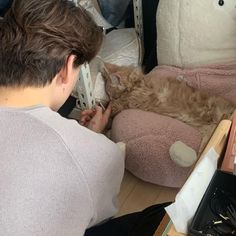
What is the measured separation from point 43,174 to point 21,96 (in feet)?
0.61

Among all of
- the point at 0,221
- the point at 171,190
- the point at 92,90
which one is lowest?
the point at 171,190

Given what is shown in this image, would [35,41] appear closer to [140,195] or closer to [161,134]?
[161,134]

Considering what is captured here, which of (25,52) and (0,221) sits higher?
(25,52)

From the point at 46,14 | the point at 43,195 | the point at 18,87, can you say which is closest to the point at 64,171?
the point at 43,195

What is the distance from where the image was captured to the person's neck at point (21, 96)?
72 cm

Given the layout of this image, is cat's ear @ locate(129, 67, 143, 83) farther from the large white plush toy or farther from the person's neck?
the person's neck

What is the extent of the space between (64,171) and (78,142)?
68 millimetres

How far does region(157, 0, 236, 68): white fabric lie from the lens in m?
1.31

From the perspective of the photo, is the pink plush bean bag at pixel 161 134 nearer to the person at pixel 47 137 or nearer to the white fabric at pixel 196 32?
the white fabric at pixel 196 32

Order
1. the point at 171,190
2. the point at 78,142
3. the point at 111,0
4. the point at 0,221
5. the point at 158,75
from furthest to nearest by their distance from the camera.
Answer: the point at 111,0
the point at 158,75
the point at 171,190
the point at 78,142
the point at 0,221

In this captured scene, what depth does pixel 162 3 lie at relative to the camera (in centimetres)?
143

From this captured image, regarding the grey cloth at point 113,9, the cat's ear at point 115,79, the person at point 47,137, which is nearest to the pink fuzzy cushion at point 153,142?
the cat's ear at point 115,79

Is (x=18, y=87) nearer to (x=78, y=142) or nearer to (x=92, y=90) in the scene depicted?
(x=78, y=142)

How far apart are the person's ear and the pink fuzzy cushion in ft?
1.77
